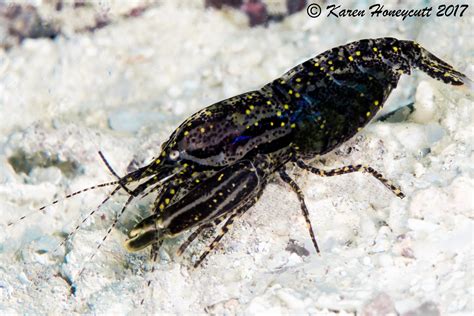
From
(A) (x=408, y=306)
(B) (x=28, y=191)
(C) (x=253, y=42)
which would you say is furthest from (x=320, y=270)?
(C) (x=253, y=42)

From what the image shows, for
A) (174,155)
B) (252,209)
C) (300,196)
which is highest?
(174,155)

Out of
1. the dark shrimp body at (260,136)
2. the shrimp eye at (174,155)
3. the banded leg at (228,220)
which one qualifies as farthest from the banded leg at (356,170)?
the shrimp eye at (174,155)

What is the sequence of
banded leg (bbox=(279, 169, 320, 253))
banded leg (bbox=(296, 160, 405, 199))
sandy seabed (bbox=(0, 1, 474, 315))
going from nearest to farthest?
sandy seabed (bbox=(0, 1, 474, 315)) → banded leg (bbox=(279, 169, 320, 253)) → banded leg (bbox=(296, 160, 405, 199))

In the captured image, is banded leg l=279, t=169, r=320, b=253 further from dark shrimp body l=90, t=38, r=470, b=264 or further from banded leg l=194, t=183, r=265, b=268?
banded leg l=194, t=183, r=265, b=268

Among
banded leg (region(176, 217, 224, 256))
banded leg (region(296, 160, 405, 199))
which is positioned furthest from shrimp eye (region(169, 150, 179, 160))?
banded leg (region(296, 160, 405, 199))

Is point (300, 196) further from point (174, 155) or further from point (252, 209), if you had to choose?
point (174, 155)

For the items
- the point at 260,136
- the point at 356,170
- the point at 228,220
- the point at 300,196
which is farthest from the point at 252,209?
the point at 356,170
